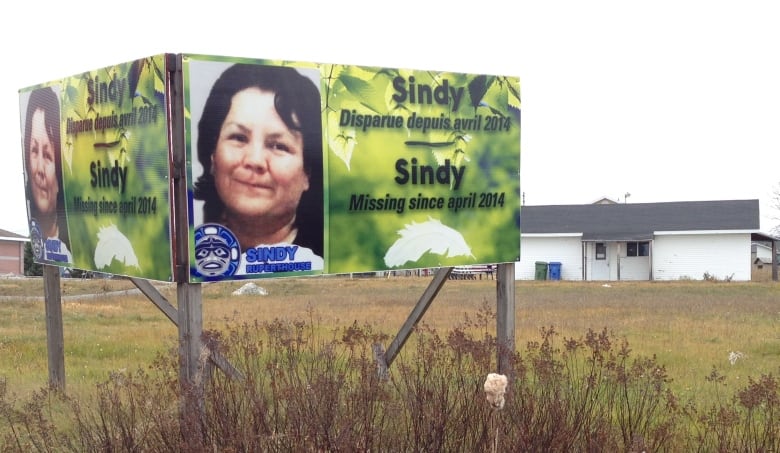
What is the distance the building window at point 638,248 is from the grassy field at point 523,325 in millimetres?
16603

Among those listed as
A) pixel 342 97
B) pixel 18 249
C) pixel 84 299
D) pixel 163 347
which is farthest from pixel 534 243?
pixel 18 249

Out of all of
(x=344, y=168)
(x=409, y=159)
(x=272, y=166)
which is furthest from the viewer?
(x=409, y=159)

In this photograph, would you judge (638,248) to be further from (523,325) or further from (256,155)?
(256,155)

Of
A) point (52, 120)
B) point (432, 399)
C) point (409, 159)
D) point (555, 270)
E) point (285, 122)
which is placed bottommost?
point (555, 270)

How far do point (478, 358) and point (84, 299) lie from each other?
25283 millimetres

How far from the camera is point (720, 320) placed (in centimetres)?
1683

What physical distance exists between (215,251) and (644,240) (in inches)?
1641

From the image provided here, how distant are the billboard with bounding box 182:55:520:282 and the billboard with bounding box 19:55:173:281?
13.0 inches

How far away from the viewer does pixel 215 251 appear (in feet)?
18.4

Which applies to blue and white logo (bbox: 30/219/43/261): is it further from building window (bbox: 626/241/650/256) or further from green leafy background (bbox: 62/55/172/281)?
building window (bbox: 626/241/650/256)

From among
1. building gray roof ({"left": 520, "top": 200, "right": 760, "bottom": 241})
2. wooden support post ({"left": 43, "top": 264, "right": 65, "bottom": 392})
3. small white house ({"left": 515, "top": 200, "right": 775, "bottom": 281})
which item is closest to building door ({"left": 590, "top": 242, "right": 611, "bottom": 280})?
small white house ({"left": 515, "top": 200, "right": 775, "bottom": 281})

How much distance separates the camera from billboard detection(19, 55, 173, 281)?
563cm

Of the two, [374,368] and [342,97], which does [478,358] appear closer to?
[374,368]

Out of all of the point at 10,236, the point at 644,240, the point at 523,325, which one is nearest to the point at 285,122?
the point at 523,325
